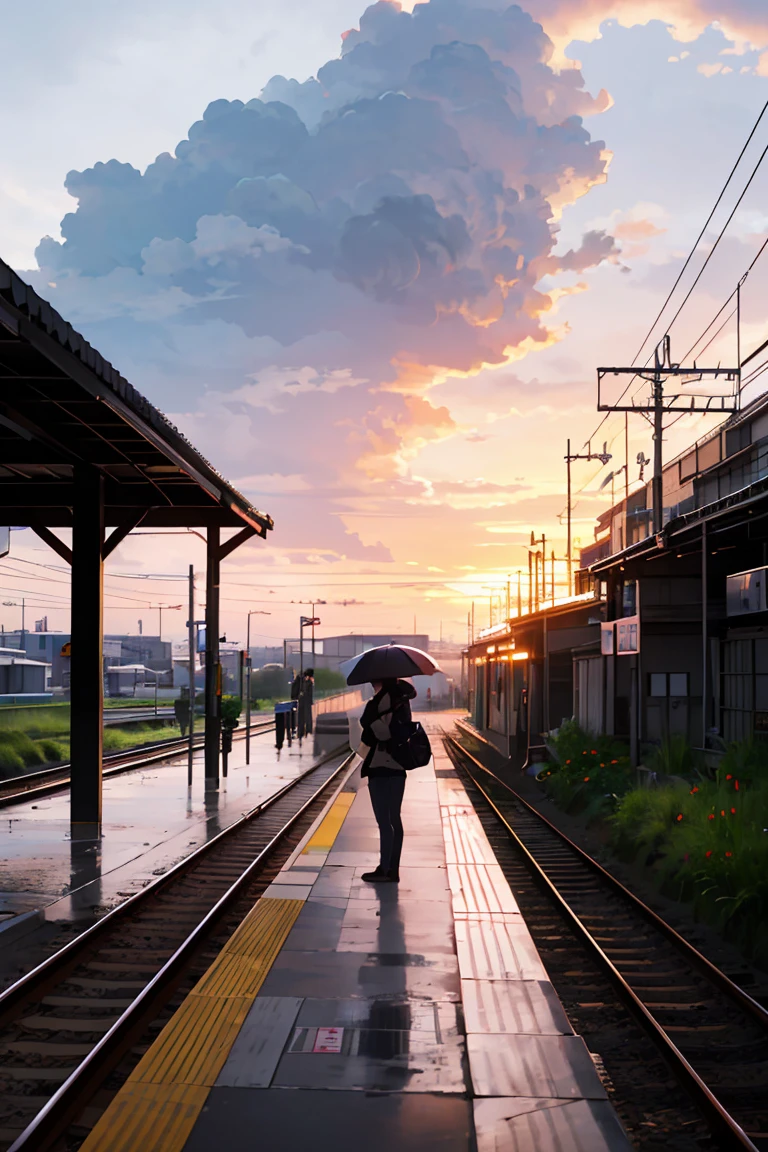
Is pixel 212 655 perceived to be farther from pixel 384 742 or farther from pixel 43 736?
pixel 43 736

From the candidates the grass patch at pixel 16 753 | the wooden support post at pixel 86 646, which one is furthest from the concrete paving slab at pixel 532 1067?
the grass patch at pixel 16 753

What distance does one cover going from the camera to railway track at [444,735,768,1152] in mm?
5984

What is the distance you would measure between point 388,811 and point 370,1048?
15.5 ft

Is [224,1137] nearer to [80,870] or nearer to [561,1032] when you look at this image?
[561,1032]

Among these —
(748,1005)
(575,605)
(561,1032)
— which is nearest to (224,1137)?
(561,1032)

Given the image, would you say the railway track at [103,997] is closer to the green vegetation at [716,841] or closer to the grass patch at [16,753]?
the green vegetation at [716,841]

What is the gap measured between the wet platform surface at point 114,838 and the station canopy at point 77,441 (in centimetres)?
530

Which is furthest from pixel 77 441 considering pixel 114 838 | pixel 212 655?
pixel 212 655

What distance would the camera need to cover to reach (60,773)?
28.8m

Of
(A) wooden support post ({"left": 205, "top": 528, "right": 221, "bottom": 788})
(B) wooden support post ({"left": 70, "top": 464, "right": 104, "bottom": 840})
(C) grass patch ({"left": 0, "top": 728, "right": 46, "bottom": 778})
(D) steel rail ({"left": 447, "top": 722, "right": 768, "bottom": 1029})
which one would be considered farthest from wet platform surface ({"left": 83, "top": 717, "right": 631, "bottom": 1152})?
(C) grass patch ({"left": 0, "top": 728, "right": 46, "bottom": 778})

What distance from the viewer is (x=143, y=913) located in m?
10.6

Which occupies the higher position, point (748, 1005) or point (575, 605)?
point (575, 605)

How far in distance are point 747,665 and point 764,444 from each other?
2565 centimetres

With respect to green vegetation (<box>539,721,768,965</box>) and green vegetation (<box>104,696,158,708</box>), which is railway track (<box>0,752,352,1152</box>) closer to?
green vegetation (<box>539,721,768,965</box>)
